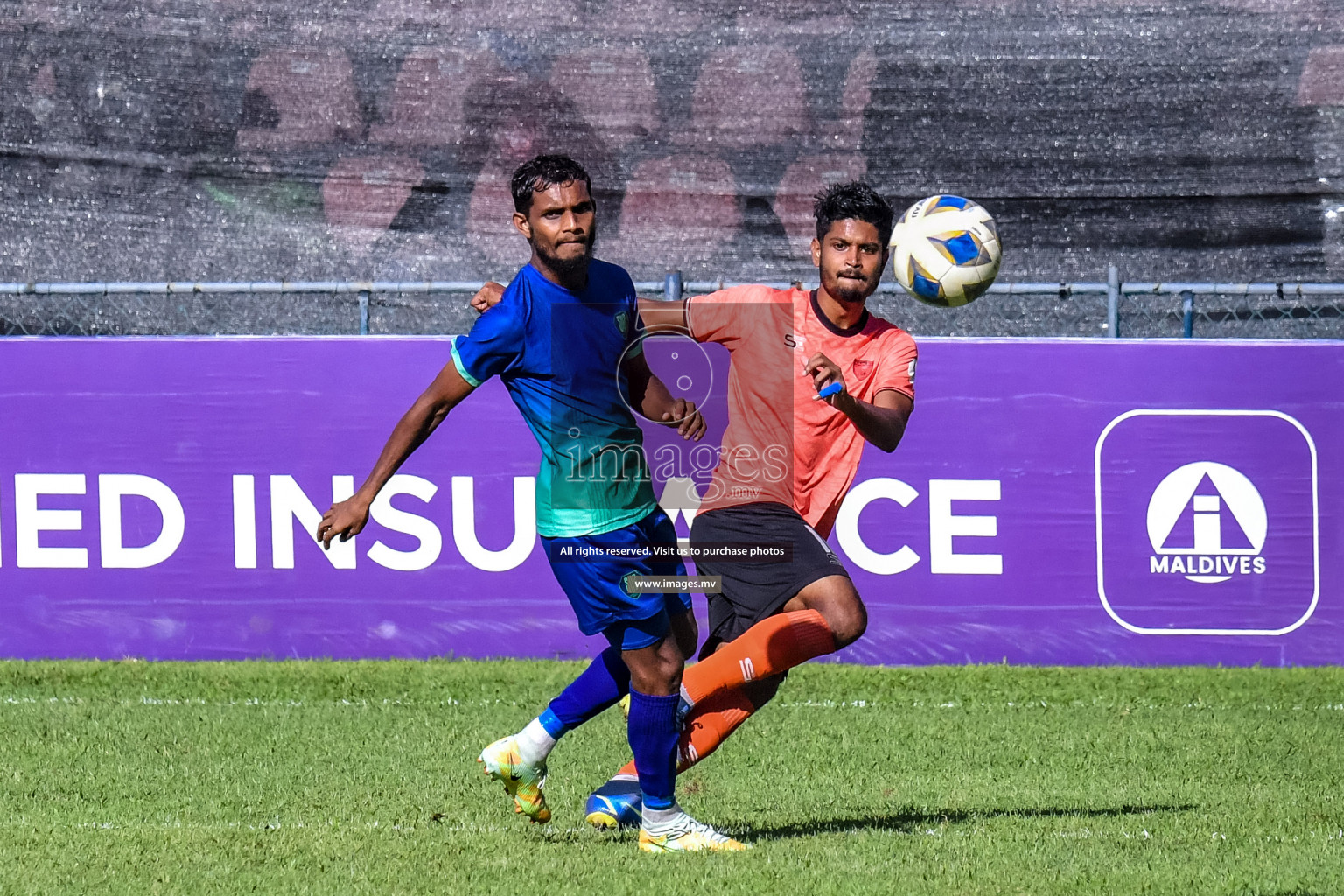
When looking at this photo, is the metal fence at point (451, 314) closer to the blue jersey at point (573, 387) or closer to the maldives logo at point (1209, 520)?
the maldives logo at point (1209, 520)

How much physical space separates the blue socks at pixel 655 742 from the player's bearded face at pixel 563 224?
1.17m

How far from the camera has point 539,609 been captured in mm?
7867

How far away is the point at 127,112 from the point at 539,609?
5.36 meters

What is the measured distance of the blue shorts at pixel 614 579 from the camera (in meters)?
4.34

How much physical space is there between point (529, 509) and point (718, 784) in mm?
2545

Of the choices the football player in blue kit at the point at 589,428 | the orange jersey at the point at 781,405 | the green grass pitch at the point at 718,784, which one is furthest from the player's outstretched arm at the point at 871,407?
the green grass pitch at the point at 718,784

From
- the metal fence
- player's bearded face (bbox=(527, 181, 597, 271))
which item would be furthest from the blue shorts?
the metal fence

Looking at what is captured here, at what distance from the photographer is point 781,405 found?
5105 millimetres

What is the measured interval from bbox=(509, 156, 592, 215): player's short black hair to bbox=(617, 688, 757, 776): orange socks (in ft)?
5.08

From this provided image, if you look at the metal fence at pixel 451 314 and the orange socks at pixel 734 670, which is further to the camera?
the metal fence at pixel 451 314

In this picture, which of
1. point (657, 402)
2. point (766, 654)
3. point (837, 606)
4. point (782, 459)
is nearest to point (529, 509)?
point (782, 459)

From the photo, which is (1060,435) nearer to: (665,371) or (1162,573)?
(1162,573)

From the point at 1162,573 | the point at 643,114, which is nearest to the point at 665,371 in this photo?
the point at 1162,573

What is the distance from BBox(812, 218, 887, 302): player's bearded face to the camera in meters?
4.92
